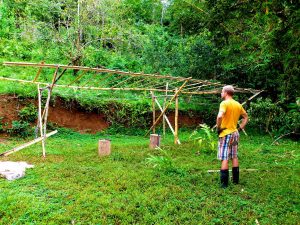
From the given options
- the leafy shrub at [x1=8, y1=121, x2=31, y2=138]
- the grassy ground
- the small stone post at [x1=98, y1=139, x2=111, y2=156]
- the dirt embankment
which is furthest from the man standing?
the dirt embankment

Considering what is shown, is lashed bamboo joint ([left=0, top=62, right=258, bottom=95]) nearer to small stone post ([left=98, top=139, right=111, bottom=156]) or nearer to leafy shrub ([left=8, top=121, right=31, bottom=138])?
leafy shrub ([left=8, top=121, right=31, bottom=138])

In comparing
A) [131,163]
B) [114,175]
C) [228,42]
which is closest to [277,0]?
[114,175]

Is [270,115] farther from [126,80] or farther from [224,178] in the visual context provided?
[224,178]

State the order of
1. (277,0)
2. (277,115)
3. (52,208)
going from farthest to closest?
1. (277,115)
2. (52,208)
3. (277,0)

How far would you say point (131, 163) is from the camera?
721cm

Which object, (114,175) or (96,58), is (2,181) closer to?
(114,175)

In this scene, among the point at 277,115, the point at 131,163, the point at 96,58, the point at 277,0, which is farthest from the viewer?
the point at 96,58

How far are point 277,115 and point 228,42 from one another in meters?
3.72

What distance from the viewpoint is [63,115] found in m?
12.0

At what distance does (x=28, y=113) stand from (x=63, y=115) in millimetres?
1422

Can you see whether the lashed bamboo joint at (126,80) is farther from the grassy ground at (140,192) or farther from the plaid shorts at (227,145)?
the plaid shorts at (227,145)

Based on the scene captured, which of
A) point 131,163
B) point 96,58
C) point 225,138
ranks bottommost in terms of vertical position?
point 131,163

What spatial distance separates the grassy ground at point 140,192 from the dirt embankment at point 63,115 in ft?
11.5

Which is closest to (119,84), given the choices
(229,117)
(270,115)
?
(229,117)
